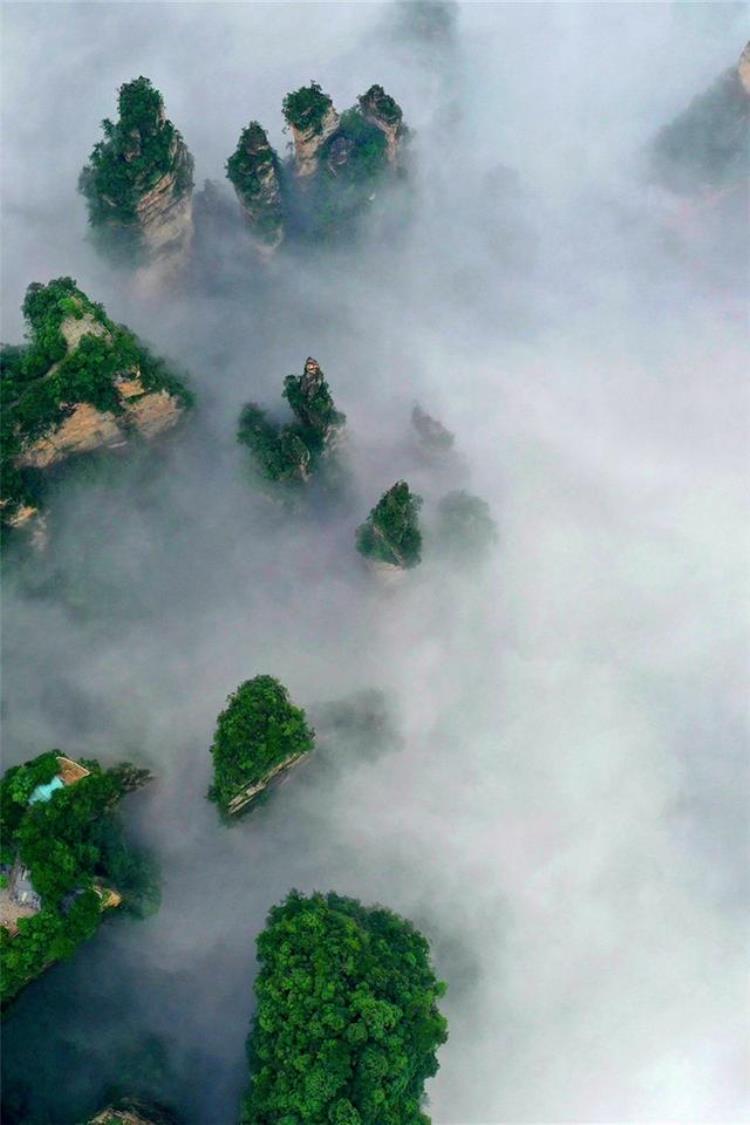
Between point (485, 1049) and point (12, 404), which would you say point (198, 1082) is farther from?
point (12, 404)

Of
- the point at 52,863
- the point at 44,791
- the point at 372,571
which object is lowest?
the point at 52,863

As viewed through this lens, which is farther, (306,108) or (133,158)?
(306,108)

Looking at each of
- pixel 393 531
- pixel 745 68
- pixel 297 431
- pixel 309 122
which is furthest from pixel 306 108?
pixel 745 68

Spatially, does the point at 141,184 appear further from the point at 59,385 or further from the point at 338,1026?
the point at 338,1026

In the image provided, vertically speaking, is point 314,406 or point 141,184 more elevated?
point 141,184

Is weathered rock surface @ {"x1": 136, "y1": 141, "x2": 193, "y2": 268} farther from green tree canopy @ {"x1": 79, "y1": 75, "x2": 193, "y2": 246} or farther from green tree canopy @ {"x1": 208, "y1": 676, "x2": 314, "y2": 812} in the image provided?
green tree canopy @ {"x1": 208, "y1": 676, "x2": 314, "y2": 812}

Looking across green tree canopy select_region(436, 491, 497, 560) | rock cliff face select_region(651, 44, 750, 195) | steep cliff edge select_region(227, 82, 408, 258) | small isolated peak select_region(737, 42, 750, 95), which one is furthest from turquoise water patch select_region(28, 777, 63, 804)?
small isolated peak select_region(737, 42, 750, 95)
